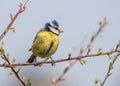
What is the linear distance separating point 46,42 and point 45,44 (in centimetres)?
8

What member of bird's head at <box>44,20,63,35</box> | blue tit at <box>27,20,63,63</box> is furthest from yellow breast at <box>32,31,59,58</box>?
bird's head at <box>44,20,63,35</box>

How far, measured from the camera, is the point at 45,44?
7461mm

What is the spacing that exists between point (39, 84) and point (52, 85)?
91.8 ft

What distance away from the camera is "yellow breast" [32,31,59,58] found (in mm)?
7457

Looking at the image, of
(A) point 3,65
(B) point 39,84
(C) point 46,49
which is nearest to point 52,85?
(A) point 3,65

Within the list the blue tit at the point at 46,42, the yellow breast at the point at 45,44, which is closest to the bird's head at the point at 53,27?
the blue tit at the point at 46,42

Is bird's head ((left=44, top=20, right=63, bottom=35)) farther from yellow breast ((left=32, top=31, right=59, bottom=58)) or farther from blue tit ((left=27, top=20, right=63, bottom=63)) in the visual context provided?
yellow breast ((left=32, top=31, right=59, bottom=58))

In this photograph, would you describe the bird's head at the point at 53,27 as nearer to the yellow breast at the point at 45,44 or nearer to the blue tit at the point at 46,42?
the blue tit at the point at 46,42

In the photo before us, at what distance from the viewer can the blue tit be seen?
24.5ft

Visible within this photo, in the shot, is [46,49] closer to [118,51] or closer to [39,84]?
[118,51]

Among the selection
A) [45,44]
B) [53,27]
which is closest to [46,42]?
[45,44]

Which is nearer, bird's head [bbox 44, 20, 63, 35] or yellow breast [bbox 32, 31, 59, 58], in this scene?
yellow breast [bbox 32, 31, 59, 58]

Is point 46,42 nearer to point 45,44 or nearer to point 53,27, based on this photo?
point 45,44

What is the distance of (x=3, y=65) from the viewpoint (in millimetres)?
4277
